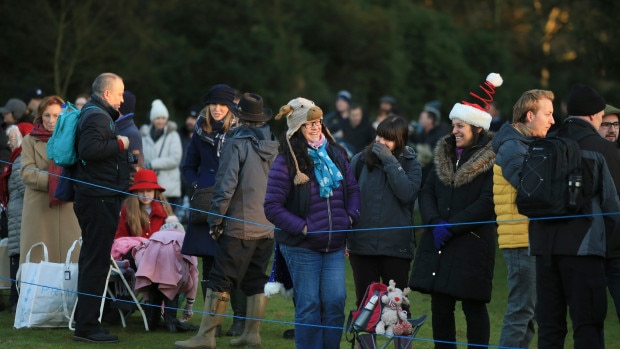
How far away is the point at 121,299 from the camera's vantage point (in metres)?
10.5

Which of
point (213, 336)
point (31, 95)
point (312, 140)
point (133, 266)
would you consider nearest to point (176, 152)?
point (31, 95)

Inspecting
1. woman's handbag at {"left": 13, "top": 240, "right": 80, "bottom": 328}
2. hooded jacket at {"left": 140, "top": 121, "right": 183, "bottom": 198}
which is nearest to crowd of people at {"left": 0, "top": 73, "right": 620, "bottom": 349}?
woman's handbag at {"left": 13, "top": 240, "right": 80, "bottom": 328}

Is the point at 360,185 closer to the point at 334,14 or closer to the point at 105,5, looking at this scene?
the point at 105,5

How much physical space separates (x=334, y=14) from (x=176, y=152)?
16842 millimetres

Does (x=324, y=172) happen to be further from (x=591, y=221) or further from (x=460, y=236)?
(x=591, y=221)

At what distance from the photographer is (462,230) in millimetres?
8352

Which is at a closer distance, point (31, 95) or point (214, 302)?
point (214, 302)

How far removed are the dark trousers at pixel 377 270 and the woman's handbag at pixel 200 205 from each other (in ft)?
5.28

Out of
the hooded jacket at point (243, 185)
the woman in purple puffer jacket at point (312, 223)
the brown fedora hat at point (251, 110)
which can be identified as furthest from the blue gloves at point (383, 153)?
the brown fedora hat at point (251, 110)

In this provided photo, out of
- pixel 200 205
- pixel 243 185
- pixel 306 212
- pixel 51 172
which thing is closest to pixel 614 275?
pixel 306 212

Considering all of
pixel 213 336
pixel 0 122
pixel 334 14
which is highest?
pixel 334 14

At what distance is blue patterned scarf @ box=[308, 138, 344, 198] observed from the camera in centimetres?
830

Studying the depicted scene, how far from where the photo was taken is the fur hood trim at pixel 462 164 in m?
8.43

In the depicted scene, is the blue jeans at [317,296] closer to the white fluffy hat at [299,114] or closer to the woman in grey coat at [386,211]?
the woman in grey coat at [386,211]
